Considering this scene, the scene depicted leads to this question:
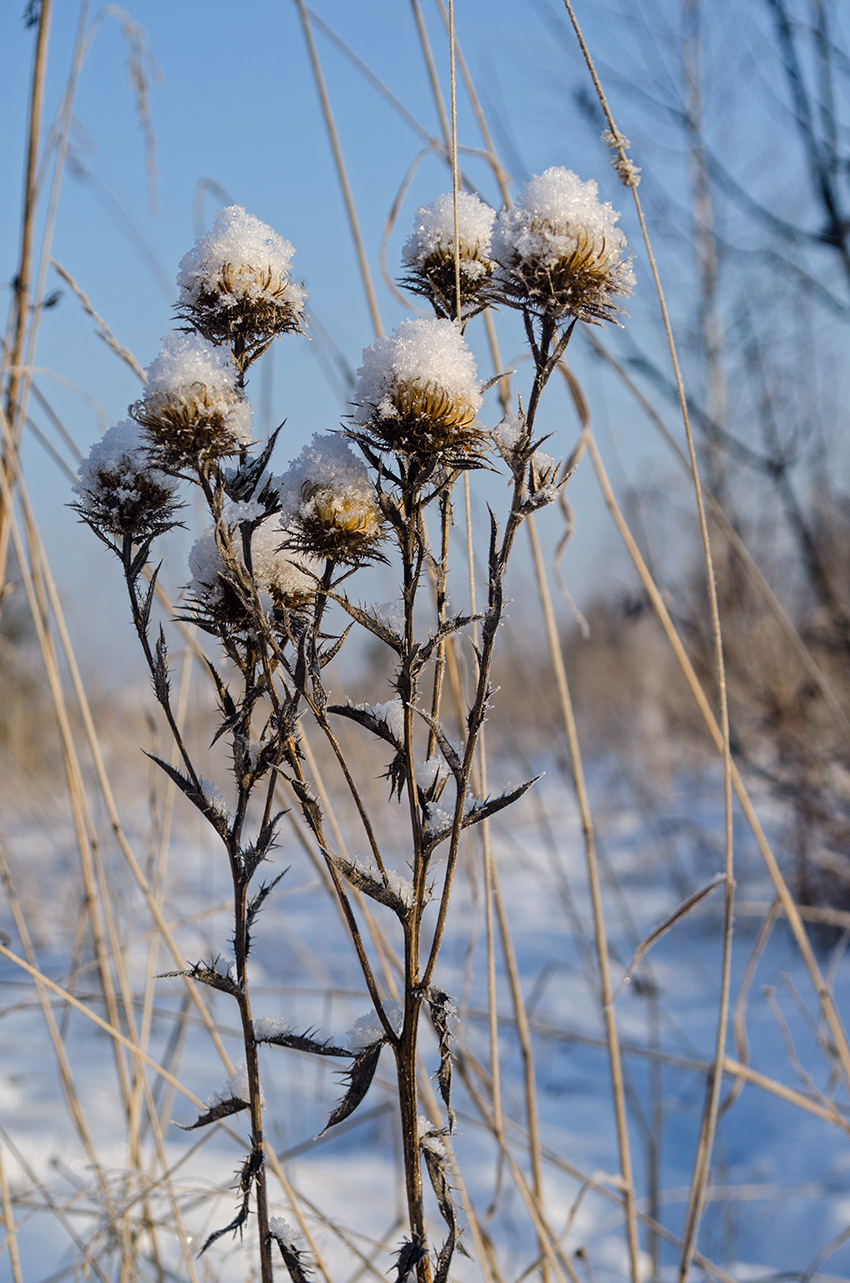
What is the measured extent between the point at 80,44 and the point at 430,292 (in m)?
0.92

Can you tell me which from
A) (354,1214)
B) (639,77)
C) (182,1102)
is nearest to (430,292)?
(354,1214)

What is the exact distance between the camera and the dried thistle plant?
1.58 ft

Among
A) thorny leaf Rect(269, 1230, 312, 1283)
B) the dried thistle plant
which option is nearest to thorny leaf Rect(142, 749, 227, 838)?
the dried thistle plant

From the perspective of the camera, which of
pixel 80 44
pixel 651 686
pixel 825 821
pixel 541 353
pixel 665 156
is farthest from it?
pixel 651 686

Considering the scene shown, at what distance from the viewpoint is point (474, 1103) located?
1.44m

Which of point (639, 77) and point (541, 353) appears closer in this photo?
point (541, 353)

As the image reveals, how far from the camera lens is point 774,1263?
1731 millimetres

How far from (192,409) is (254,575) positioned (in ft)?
0.35

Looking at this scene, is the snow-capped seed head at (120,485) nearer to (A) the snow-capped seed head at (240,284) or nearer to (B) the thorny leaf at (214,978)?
(A) the snow-capped seed head at (240,284)

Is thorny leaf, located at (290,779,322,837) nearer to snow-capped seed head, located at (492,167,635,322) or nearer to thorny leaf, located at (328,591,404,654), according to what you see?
thorny leaf, located at (328,591,404,654)

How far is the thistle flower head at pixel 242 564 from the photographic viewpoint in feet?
1.75

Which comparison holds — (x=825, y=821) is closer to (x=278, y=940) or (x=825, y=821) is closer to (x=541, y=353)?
(x=278, y=940)

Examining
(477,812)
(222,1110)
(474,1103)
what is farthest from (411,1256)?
(474,1103)

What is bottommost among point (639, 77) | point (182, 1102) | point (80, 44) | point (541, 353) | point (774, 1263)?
point (774, 1263)
